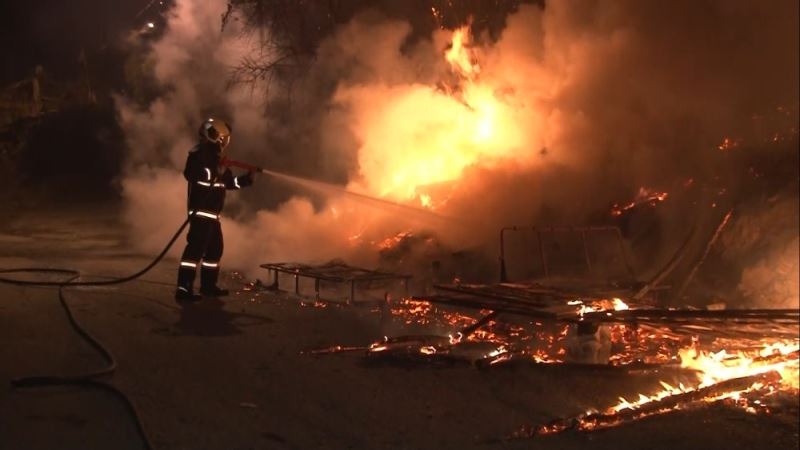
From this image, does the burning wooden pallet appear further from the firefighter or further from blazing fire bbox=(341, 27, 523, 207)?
blazing fire bbox=(341, 27, 523, 207)

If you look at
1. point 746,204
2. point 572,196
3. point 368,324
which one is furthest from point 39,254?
point 746,204

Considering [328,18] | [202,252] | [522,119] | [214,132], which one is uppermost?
[328,18]

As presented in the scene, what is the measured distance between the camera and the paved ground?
3.42 metres

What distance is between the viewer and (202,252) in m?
6.21

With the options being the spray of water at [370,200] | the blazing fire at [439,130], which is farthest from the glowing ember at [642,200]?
the spray of water at [370,200]

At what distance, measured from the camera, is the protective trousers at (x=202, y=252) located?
6.12 metres

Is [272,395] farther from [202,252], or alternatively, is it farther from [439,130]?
[439,130]

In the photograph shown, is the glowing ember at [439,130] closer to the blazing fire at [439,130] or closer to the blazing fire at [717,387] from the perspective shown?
the blazing fire at [439,130]

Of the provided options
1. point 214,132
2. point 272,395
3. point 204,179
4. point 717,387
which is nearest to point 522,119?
point 214,132

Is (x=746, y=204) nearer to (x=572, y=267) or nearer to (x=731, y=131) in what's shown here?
(x=731, y=131)

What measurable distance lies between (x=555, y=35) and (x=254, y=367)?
6.76m

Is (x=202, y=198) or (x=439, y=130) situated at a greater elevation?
(x=439, y=130)

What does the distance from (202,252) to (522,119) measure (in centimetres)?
523

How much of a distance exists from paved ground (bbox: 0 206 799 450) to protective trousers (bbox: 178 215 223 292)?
1.37 ft
